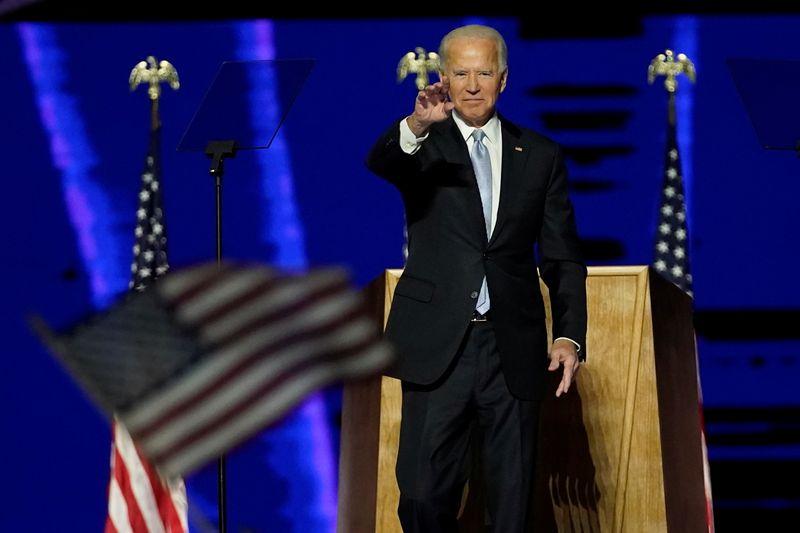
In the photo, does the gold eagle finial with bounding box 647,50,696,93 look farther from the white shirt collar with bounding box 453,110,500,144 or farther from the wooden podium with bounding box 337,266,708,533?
the white shirt collar with bounding box 453,110,500,144

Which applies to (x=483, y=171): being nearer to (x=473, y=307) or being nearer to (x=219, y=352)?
(x=473, y=307)

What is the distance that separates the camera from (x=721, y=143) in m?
4.31

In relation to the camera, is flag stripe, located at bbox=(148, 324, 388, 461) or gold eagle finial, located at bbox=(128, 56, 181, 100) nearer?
flag stripe, located at bbox=(148, 324, 388, 461)

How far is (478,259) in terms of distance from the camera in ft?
Answer: 8.93

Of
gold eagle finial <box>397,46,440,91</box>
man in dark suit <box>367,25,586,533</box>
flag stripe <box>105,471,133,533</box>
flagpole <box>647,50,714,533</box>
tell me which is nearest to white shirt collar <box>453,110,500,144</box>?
man in dark suit <box>367,25,586,533</box>

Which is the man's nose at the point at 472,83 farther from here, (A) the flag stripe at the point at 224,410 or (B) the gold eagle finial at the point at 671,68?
(A) the flag stripe at the point at 224,410

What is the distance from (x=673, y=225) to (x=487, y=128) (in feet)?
4.75

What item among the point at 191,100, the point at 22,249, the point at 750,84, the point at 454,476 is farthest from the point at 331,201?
the point at 454,476

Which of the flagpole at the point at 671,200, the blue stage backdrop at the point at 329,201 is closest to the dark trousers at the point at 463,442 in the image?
the flagpole at the point at 671,200

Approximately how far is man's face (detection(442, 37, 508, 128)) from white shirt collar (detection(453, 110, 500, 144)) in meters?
0.03

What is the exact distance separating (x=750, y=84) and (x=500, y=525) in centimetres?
141

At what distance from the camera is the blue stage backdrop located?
4289mm

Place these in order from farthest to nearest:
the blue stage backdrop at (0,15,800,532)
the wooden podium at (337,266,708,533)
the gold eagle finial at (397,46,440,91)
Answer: the blue stage backdrop at (0,15,800,532) → the gold eagle finial at (397,46,440,91) → the wooden podium at (337,266,708,533)

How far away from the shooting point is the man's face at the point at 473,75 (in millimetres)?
2717
